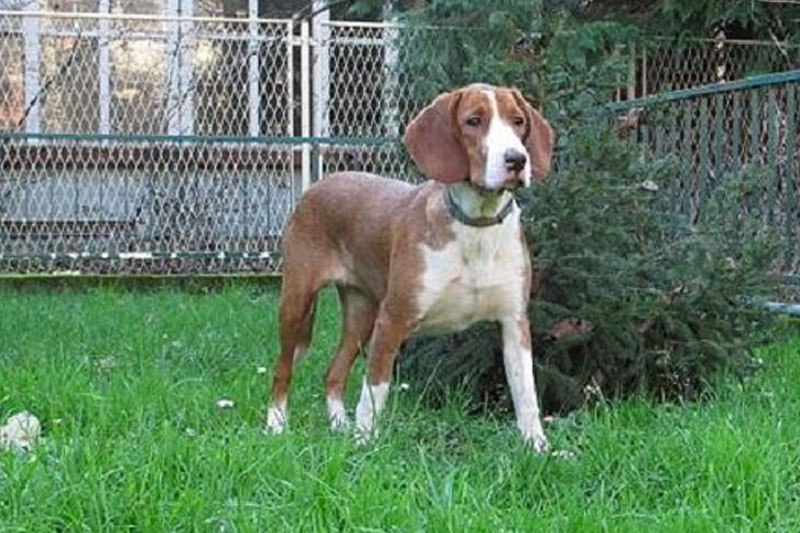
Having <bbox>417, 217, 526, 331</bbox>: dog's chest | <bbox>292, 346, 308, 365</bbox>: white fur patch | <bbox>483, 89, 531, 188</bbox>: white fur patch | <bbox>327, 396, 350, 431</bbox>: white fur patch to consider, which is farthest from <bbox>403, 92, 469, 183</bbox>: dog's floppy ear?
<bbox>292, 346, 308, 365</bbox>: white fur patch

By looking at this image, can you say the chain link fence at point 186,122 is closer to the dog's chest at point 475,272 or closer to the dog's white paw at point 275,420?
the dog's white paw at point 275,420

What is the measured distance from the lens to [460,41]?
35.9ft

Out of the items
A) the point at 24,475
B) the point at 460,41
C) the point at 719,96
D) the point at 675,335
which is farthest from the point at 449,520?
the point at 460,41

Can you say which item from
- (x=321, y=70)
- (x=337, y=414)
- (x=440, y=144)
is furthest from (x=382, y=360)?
(x=321, y=70)

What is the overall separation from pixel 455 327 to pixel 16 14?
816 cm

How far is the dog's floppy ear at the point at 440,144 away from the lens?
3895 mm

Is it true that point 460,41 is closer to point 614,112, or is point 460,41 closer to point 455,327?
point 614,112

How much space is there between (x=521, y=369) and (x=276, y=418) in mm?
879

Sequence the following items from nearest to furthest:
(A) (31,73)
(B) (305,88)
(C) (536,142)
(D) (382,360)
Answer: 1. (C) (536,142)
2. (D) (382,360)
3. (A) (31,73)
4. (B) (305,88)

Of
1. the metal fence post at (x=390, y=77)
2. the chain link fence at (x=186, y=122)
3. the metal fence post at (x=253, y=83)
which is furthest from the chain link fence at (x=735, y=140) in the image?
the metal fence post at (x=253, y=83)

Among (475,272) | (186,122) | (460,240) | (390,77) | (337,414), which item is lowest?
(337,414)

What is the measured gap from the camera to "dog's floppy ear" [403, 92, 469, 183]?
389cm

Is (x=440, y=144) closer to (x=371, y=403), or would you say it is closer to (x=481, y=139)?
(x=481, y=139)

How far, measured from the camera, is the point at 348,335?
479 centimetres
